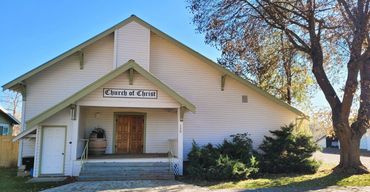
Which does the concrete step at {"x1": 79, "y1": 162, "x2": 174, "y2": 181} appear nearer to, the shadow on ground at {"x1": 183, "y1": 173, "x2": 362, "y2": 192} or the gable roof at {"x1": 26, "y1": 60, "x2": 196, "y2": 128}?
the shadow on ground at {"x1": 183, "y1": 173, "x2": 362, "y2": 192}

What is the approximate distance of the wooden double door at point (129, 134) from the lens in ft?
58.0

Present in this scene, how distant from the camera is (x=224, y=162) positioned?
47.6 ft

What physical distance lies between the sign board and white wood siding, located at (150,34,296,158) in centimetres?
320

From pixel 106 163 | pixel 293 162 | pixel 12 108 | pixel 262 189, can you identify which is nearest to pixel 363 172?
pixel 293 162

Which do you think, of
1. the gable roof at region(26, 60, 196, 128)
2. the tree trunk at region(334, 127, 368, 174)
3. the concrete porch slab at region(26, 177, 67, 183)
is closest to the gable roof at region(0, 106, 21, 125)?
the concrete porch slab at region(26, 177, 67, 183)

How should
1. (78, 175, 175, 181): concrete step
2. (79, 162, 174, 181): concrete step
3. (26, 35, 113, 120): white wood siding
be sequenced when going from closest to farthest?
(78, 175, 175, 181): concrete step → (79, 162, 174, 181): concrete step → (26, 35, 113, 120): white wood siding

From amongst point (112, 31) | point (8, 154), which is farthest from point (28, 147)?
point (112, 31)

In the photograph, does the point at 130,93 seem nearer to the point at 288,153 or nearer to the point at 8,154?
the point at 288,153

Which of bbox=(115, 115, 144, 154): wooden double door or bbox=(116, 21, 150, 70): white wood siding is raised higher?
bbox=(116, 21, 150, 70): white wood siding

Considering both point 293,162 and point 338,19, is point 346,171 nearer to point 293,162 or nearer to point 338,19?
point 293,162

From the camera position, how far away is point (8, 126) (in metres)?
29.5

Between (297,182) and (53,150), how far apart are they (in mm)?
10460

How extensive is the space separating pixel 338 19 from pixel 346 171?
7174 mm

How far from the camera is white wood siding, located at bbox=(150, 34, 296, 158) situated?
18.2 m
